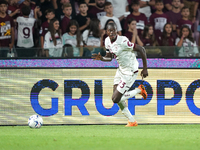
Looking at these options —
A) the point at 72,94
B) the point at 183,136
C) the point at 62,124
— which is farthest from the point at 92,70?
the point at 183,136

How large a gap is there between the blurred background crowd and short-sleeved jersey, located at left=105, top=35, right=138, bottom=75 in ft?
5.08

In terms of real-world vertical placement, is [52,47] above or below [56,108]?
above

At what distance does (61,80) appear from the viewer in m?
9.12

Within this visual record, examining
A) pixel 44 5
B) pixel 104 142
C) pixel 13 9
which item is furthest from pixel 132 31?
pixel 104 142

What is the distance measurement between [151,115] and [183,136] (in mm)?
2616

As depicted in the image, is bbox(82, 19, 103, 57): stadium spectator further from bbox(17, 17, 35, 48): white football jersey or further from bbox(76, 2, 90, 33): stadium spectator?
bbox(17, 17, 35, 48): white football jersey

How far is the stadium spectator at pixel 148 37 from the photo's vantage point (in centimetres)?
1093

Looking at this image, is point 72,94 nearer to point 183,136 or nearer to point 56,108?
point 56,108

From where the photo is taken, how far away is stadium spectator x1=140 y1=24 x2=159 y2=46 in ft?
35.9

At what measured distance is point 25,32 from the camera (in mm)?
10789

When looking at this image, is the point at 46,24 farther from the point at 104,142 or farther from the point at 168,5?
the point at 104,142

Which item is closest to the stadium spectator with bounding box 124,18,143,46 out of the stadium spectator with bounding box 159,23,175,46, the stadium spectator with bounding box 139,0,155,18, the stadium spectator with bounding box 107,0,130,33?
the stadium spectator with bounding box 159,23,175,46

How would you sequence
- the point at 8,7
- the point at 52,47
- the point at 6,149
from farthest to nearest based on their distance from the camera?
1. the point at 8,7
2. the point at 52,47
3. the point at 6,149

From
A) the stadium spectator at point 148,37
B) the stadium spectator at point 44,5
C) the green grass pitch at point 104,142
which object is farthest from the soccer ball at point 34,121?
the stadium spectator at point 148,37
